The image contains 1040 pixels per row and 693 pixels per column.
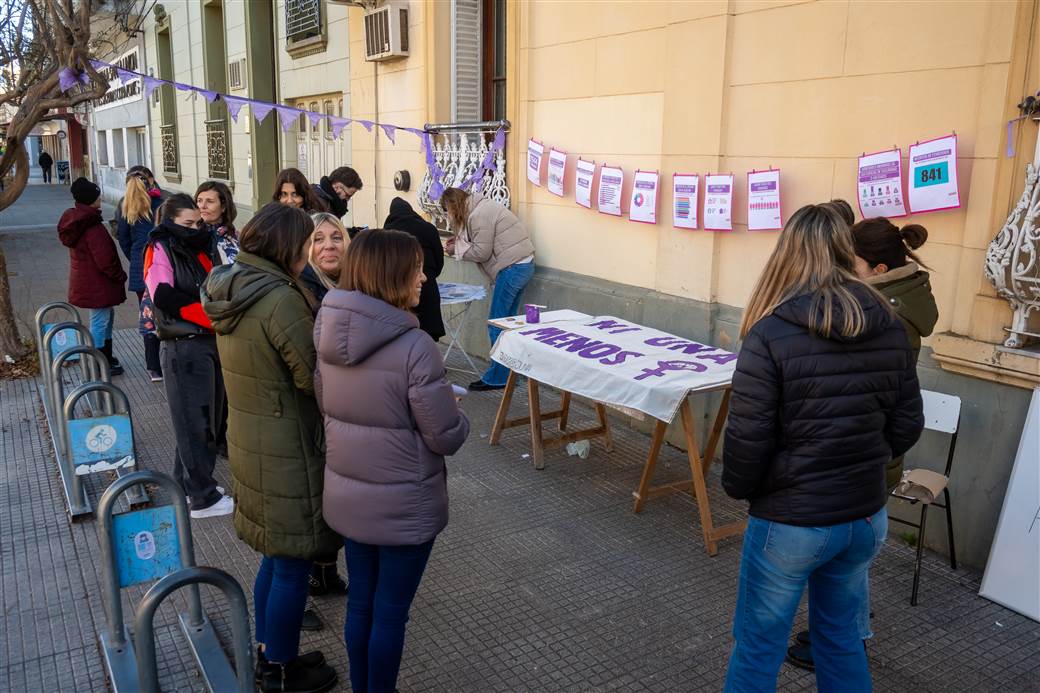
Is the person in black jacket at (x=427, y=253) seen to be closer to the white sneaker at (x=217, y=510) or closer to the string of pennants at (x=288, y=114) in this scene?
the string of pennants at (x=288, y=114)

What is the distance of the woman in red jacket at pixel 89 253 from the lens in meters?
6.81

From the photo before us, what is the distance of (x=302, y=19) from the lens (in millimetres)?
11227

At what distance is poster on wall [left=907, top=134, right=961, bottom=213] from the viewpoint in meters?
3.98

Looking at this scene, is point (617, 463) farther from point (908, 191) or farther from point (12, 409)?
point (12, 409)

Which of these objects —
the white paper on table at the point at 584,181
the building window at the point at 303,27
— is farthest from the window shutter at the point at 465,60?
the building window at the point at 303,27

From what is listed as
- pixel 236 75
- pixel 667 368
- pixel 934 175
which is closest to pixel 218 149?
pixel 236 75

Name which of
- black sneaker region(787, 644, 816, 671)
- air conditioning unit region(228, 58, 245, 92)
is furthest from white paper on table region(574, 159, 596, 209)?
air conditioning unit region(228, 58, 245, 92)

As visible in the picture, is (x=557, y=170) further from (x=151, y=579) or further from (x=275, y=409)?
(x=151, y=579)

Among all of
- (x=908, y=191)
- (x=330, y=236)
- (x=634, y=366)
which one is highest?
(x=908, y=191)

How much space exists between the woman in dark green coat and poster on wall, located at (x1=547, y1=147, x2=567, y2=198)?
419 centimetres

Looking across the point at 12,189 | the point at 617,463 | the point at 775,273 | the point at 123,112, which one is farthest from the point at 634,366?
the point at 123,112

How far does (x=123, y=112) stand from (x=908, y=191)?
26086 millimetres

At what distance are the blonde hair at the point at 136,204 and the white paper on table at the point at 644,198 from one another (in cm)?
415

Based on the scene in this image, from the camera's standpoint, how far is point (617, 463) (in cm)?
547
